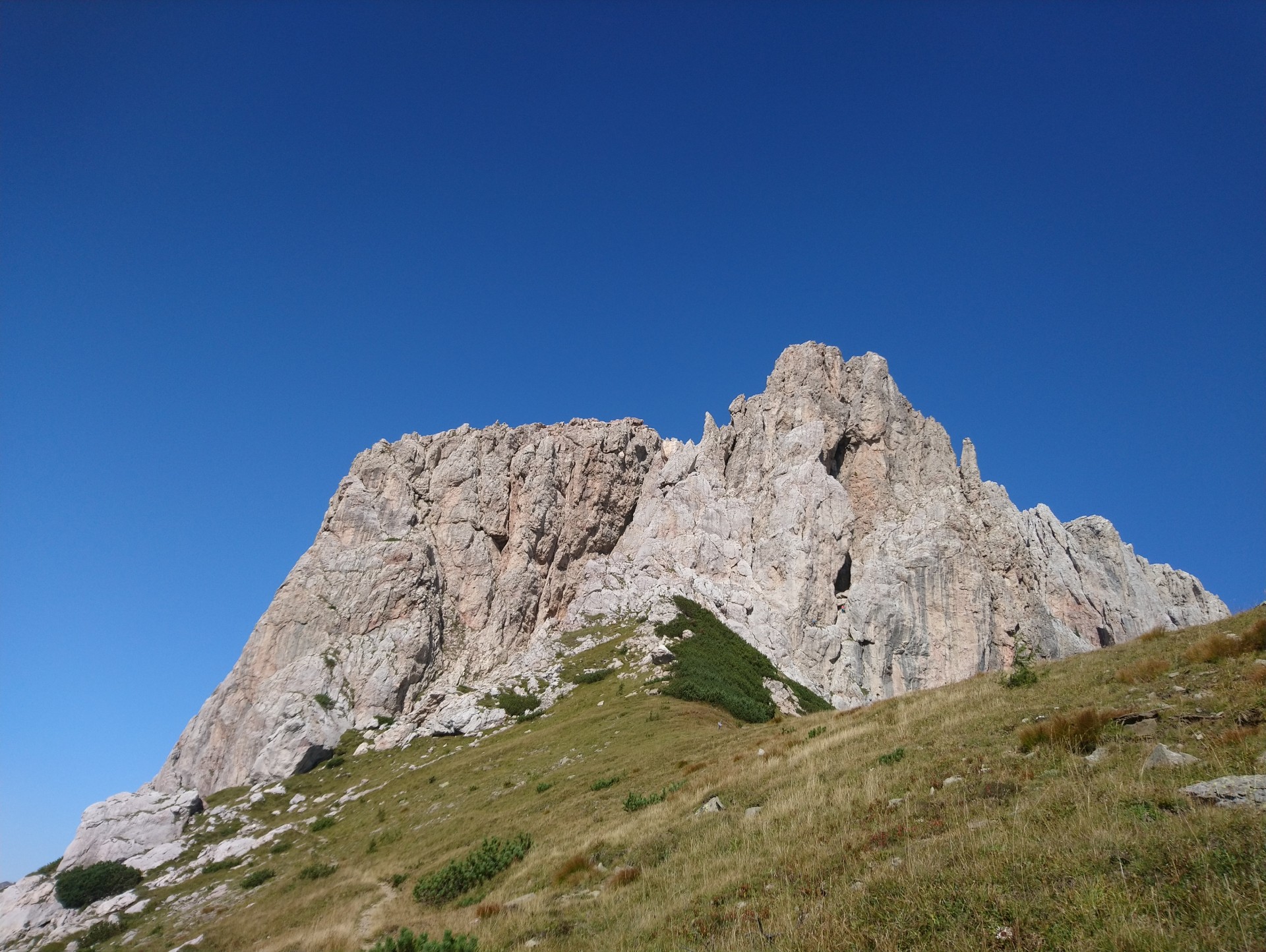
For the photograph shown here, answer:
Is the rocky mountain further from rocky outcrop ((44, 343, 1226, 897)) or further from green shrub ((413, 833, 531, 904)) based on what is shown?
green shrub ((413, 833, 531, 904))

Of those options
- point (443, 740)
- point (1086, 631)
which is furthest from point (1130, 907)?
point (1086, 631)

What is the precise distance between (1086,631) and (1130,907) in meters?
98.6

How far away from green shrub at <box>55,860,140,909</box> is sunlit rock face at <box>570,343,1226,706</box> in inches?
1504

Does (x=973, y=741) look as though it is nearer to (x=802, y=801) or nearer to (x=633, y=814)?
(x=802, y=801)

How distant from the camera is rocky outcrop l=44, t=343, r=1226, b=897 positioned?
62.5 metres

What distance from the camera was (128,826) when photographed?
4266 cm

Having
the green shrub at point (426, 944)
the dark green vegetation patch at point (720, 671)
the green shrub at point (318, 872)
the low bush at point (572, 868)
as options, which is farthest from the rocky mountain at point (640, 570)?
the green shrub at point (426, 944)

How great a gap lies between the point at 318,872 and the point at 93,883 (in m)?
20.0

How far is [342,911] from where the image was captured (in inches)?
750

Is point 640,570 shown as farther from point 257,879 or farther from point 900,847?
point 900,847

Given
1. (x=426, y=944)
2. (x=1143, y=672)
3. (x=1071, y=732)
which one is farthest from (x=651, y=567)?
(x=426, y=944)

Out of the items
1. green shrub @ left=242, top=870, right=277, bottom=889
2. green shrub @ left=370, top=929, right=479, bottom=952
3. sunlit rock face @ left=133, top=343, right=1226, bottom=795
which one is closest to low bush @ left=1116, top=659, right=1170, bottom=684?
green shrub @ left=370, top=929, right=479, bottom=952

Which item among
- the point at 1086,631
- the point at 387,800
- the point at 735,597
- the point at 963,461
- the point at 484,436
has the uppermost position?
the point at 484,436

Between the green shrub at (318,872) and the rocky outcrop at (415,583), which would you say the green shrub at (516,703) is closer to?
the rocky outcrop at (415,583)
